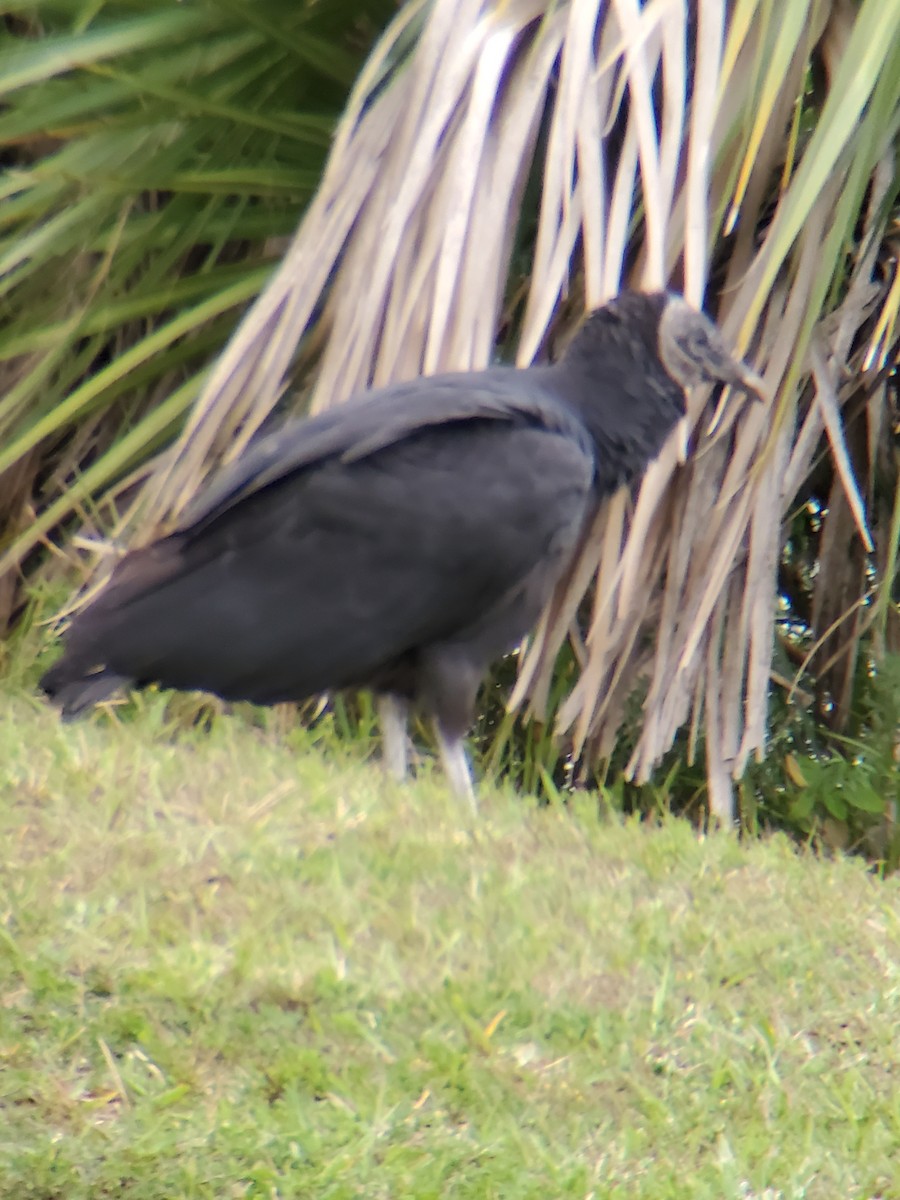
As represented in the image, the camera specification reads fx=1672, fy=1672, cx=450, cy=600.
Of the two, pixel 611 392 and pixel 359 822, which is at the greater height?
pixel 611 392

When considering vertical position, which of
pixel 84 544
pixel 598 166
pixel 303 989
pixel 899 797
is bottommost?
pixel 899 797

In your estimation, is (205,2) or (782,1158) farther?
(205,2)

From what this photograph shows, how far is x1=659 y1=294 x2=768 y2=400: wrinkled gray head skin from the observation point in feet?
9.85

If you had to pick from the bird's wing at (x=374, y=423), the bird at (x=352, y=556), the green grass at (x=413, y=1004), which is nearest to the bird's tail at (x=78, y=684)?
the bird at (x=352, y=556)

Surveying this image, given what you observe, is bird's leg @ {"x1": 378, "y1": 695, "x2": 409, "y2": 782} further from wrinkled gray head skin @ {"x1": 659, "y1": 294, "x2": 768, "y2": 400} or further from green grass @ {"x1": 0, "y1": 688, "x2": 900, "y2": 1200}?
wrinkled gray head skin @ {"x1": 659, "y1": 294, "x2": 768, "y2": 400}

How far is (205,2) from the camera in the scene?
3521 mm

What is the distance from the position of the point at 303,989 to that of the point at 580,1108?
358mm

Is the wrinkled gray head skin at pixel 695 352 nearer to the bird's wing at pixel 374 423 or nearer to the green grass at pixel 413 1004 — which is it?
the bird's wing at pixel 374 423

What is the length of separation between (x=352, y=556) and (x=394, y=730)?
0.45 meters

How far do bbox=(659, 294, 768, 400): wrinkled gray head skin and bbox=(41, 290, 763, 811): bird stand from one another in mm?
303

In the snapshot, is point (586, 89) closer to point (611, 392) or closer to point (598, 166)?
point (598, 166)

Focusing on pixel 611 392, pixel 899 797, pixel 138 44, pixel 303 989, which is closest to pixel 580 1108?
Result: pixel 303 989

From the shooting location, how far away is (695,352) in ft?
9.94

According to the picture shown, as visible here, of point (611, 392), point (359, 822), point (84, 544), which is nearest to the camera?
point (359, 822)
